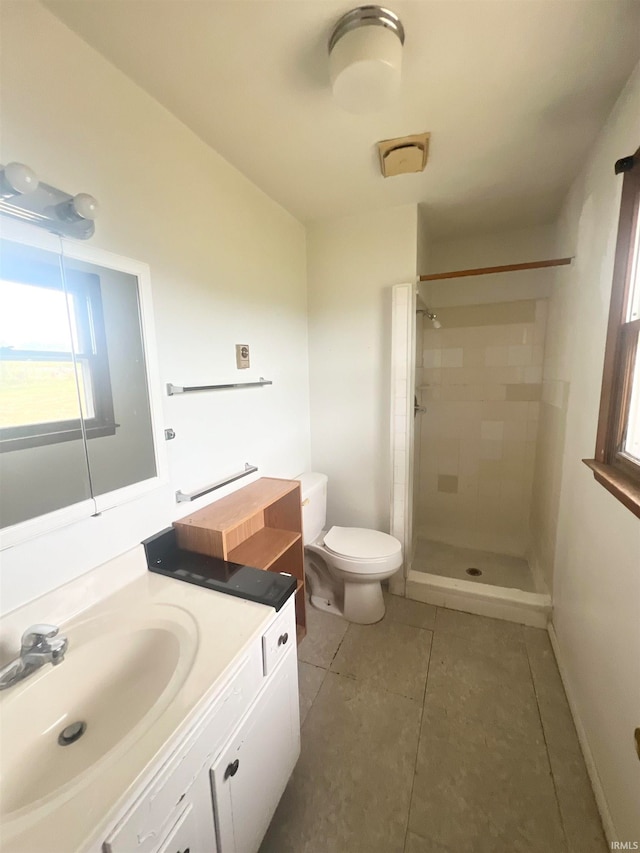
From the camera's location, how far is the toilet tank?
205cm

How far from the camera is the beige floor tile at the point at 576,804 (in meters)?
1.07

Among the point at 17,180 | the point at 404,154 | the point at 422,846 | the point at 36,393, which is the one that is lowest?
the point at 422,846

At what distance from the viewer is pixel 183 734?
0.70 metres

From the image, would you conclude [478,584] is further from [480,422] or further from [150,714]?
[150,714]

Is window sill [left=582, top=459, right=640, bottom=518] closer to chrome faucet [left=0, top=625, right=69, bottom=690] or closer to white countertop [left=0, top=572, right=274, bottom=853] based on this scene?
white countertop [left=0, top=572, right=274, bottom=853]

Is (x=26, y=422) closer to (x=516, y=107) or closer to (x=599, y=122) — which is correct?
(x=516, y=107)

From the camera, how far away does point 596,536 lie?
1.29 meters

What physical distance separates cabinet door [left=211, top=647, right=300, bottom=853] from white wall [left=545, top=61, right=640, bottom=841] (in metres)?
1.00

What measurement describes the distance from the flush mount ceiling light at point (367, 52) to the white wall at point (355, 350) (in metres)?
1.13

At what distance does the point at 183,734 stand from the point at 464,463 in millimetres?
2581

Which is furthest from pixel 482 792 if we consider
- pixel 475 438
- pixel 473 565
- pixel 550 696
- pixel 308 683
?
pixel 475 438

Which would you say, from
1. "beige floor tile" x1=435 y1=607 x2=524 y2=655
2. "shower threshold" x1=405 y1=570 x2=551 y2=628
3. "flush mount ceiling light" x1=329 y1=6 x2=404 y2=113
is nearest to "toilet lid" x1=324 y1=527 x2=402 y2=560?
"shower threshold" x1=405 y1=570 x2=551 y2=628

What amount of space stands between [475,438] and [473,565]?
3.19 ft

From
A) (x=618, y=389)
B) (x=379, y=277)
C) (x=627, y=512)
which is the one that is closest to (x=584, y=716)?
(x=627, y=512)
